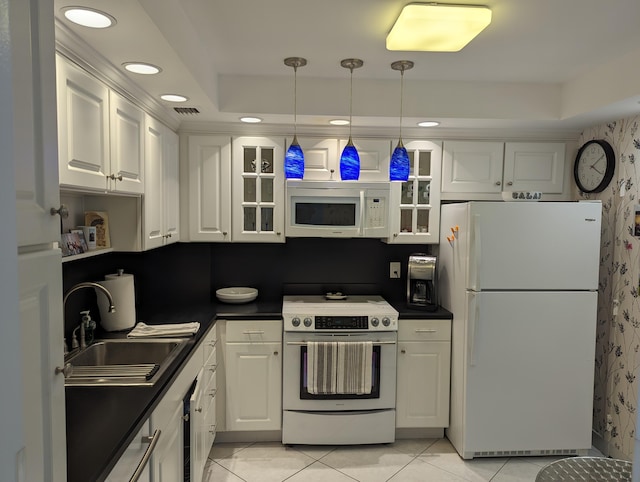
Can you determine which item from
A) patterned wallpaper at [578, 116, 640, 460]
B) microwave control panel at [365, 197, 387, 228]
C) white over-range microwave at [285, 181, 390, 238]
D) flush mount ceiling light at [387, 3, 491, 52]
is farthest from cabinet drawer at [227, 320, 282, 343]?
patterned wallpaper at [578, 116, 640, 460]

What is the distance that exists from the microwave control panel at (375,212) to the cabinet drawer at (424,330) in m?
0.71

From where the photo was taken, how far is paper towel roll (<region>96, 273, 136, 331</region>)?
8.05ft

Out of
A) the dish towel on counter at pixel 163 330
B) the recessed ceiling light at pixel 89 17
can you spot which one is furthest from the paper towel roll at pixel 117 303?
the recessed ceiling light at pixel 89 17

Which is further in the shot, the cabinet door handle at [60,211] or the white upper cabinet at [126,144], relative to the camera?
the white upper cabinet at [126,144]

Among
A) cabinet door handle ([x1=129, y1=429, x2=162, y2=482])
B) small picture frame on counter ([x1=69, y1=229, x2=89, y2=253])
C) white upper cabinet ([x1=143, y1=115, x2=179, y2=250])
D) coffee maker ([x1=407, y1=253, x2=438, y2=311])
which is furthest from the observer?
coffee maker ([x1=407, y1=253, x2=438, y2=311])

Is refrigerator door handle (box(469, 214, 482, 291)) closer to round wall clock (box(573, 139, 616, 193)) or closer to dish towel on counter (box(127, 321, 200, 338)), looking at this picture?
round wall clock (box(573, 139, 616, 193))

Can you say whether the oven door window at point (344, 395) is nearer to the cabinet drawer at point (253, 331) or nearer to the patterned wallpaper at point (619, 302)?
the cabinet drawer at point (253, 331)

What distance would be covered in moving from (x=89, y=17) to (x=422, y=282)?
8.20 feet

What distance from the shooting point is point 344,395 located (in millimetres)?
2908

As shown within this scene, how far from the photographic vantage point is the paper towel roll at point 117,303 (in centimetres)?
245

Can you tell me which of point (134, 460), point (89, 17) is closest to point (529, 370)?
point (134, 460)

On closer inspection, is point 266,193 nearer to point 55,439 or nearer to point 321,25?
point 321,25


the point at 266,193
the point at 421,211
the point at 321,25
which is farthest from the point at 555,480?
the point at 266,193

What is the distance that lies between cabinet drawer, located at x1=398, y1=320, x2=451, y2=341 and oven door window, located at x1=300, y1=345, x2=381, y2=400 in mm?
218
